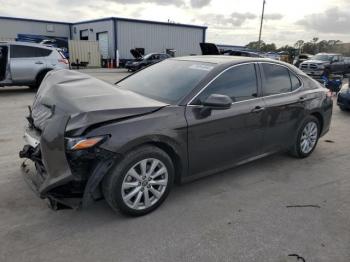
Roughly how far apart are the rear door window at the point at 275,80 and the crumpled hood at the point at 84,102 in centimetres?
171

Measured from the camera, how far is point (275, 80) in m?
4.75

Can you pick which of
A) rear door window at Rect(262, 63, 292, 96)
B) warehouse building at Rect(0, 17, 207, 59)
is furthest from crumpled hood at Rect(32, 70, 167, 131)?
warehouse building at Rect(0, 17, 207, 59)

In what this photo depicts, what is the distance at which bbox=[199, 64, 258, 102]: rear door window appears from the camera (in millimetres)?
3938

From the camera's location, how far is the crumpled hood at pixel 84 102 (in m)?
3.09

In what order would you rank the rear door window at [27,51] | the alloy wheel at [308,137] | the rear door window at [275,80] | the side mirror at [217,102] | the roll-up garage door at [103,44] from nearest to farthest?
the side mirror at [217,102], the rear door window at [275,80], the alloy wheel at [308,137], the rear door window at [27,51], the roll-up garage door at [103,44]

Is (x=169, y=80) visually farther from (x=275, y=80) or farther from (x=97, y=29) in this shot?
(x=97, y=29)

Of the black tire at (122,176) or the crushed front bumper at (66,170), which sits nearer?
the crushed front bumper at (66,170)

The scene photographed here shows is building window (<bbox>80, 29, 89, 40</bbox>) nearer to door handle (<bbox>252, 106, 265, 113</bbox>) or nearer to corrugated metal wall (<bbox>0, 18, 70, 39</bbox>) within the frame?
corrugated metal wall (<bbox>0, 18, 70, 39</bbox>)

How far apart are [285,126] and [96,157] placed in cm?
289

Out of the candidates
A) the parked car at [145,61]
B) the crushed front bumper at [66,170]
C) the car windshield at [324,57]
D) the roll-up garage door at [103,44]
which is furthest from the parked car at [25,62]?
the roll-up garage door at [103,44]

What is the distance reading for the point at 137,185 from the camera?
11.1 ft

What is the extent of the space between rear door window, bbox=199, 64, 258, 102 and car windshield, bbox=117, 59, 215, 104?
0.56ft

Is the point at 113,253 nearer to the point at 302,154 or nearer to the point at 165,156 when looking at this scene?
the point at 165,156

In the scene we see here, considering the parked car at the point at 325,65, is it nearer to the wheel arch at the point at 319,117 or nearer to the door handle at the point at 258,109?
the wheel arch at the point at 319,117
